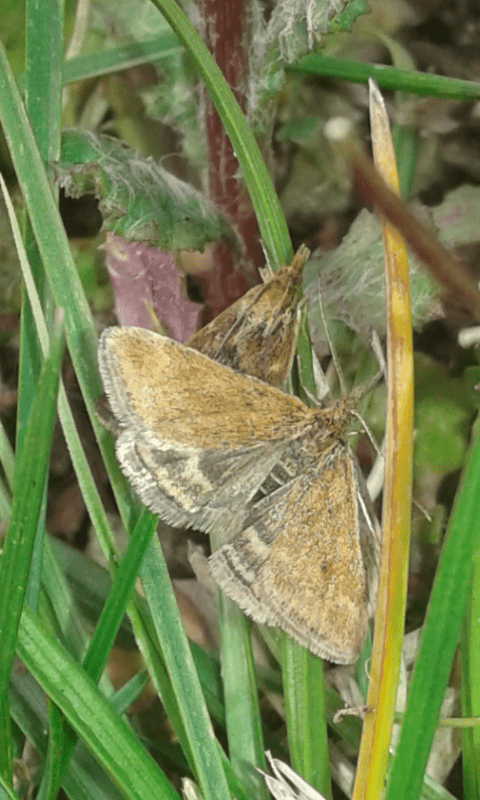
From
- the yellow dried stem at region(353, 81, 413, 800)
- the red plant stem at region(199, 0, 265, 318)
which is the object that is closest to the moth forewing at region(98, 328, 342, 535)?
the yellow dried stem at region(353, 81, 413, 800)

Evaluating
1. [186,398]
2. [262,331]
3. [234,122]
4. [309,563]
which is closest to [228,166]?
[234,122]

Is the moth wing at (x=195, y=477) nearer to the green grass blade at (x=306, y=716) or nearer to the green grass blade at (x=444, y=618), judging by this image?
the green grass blade at (x=306, y=716)

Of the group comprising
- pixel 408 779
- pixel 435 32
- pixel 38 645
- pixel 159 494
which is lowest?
pixel 408 779

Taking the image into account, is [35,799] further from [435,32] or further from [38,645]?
[435,32]

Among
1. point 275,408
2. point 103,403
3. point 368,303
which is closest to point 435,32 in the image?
point 368,303

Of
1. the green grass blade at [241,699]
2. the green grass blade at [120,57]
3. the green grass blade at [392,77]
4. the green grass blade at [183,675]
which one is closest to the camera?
the green grass blade at [183,675]

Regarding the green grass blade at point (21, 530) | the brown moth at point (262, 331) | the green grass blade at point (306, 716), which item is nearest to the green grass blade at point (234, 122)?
the brown moth at point (262, 331)

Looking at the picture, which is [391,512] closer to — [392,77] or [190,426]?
[190,426]
